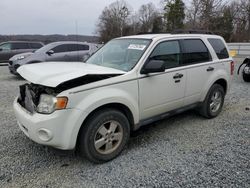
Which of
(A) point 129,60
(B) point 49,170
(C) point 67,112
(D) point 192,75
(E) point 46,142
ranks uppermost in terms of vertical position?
(A) point 129,60

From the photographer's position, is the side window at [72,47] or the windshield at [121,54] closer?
the windshield at [121,54]

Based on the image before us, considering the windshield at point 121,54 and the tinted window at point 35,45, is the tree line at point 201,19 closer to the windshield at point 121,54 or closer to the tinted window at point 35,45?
the tinted window at point 35,45

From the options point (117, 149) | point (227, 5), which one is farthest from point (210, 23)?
point (117, 149)

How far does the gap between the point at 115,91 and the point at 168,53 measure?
1314mm

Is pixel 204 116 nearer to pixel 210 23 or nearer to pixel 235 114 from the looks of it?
pixel 235 114

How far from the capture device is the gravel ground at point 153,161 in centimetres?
279

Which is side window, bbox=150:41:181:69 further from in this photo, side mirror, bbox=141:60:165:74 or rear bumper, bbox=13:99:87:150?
rear bumper, bbox=13:99:87:150

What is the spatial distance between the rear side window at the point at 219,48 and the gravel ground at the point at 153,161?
1.41 meters

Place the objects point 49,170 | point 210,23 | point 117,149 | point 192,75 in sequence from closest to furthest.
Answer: point 49,170
point 117,149
point 192,75
point 210,23

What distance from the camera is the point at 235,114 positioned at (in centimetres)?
511

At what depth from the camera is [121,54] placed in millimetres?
3896

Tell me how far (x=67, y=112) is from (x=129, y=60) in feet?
4.54

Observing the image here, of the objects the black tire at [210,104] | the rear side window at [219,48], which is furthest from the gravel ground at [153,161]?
the rear side window at [219,48]

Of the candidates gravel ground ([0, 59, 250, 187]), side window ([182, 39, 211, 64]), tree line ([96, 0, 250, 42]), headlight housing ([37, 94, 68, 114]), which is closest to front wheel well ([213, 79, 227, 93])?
side window ([182, 39, 211, 64])
